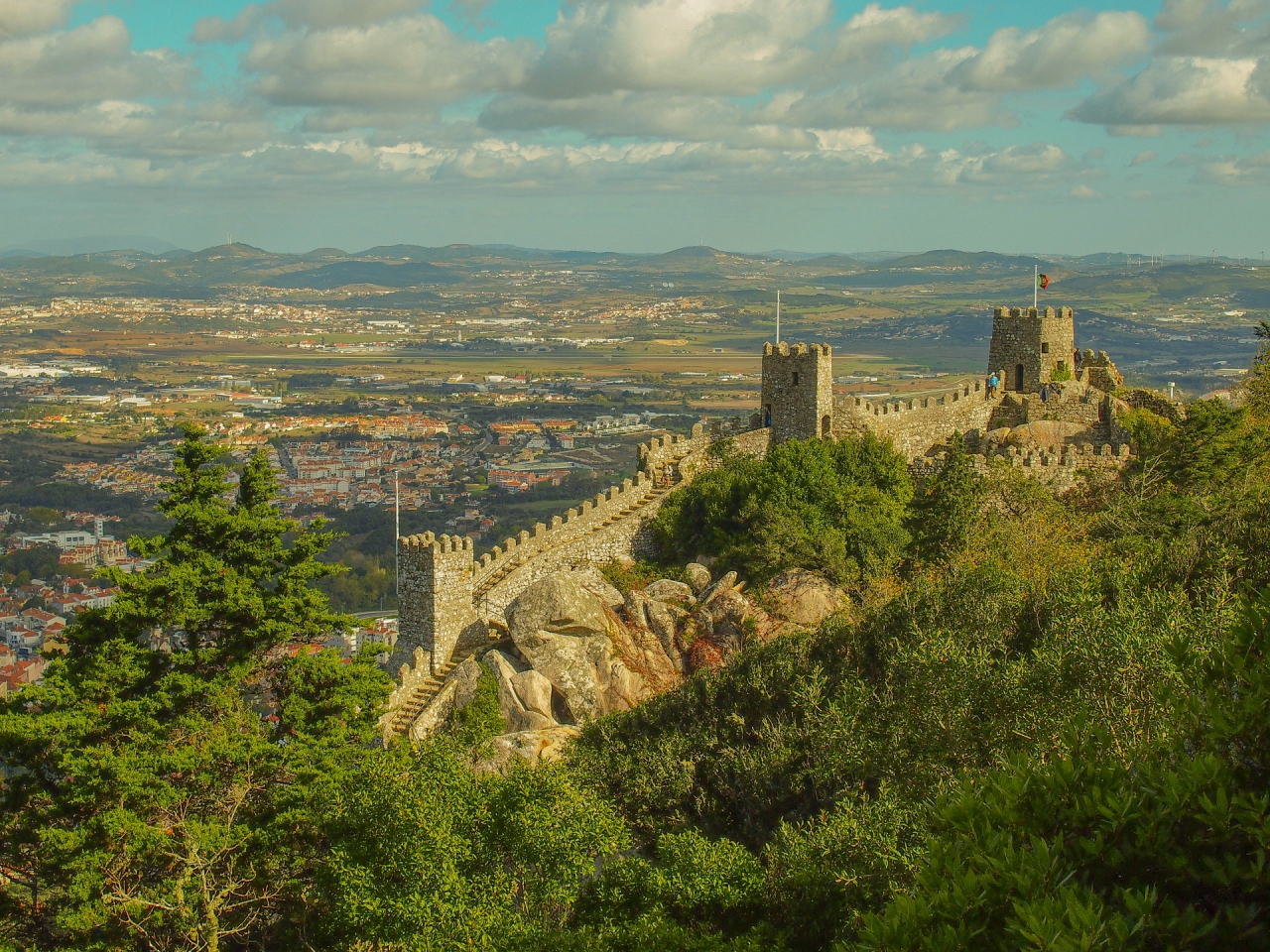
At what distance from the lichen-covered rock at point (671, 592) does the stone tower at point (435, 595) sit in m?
4.12

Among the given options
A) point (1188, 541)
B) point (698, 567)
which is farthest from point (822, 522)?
point (1188, 541)

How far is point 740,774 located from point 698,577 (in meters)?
9.24

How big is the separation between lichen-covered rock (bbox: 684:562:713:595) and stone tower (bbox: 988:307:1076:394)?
1192 cm

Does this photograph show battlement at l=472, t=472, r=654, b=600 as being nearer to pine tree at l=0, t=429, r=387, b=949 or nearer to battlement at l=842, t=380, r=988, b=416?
battlement at l=842, t=380, r=988, b=416

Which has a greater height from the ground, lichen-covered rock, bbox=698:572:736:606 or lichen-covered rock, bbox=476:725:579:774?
lichen-covered rock, bbox=698:572:736:606

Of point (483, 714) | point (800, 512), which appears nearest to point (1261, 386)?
point (800, 512)

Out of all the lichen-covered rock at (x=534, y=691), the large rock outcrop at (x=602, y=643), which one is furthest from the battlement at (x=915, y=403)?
the lichen-covered rock at (x=534, y=691)

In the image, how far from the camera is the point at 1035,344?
1326 inches

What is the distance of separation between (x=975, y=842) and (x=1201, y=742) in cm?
A: 193

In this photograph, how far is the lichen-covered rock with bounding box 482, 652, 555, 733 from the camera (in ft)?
79.2

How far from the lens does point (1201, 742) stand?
923 centimetres

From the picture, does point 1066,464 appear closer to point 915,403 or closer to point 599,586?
point 915,403

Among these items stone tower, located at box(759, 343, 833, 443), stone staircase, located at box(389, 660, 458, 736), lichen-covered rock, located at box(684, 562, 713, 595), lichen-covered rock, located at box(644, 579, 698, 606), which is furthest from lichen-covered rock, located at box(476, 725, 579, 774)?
stone tower, located at box(759, 343, 833, 443)

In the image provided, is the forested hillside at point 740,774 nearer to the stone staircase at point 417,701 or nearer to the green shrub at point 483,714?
the green shrub at point 483,714
